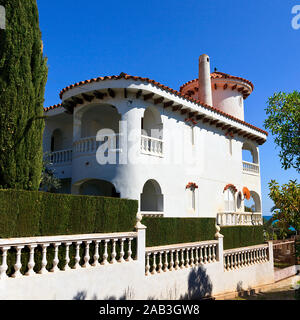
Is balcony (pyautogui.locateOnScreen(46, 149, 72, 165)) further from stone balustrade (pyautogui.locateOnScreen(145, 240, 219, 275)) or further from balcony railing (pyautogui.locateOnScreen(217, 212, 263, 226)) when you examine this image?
balcony railing (pyautogui.locateOnScreen(217, 212, 263, 226))

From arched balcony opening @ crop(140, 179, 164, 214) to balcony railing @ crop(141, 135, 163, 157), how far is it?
5.17 ft

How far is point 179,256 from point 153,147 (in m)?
6.46

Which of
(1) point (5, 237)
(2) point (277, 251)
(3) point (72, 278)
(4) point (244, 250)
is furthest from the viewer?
(2) point (277, 251)

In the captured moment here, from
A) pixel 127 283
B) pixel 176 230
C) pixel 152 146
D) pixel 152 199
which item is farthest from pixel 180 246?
pixel 152 199

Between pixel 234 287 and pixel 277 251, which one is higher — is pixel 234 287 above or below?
below

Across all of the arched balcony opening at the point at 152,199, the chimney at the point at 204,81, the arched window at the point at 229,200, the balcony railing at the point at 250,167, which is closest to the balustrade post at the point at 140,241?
the arched balcony opening at the point at 152,199

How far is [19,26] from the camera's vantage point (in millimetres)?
9000

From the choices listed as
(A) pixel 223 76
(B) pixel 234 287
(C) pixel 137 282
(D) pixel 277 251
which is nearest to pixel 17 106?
(C) pixel 137 282

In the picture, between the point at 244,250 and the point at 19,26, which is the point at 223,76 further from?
the point at 19,26

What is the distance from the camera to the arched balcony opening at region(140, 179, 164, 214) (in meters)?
15.8

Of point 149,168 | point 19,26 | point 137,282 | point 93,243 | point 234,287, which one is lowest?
point 234,287

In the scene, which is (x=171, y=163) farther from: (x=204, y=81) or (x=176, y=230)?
(x=204, y=81)

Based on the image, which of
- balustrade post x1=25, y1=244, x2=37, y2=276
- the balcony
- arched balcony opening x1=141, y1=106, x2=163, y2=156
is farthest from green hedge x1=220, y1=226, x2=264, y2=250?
the balcony
